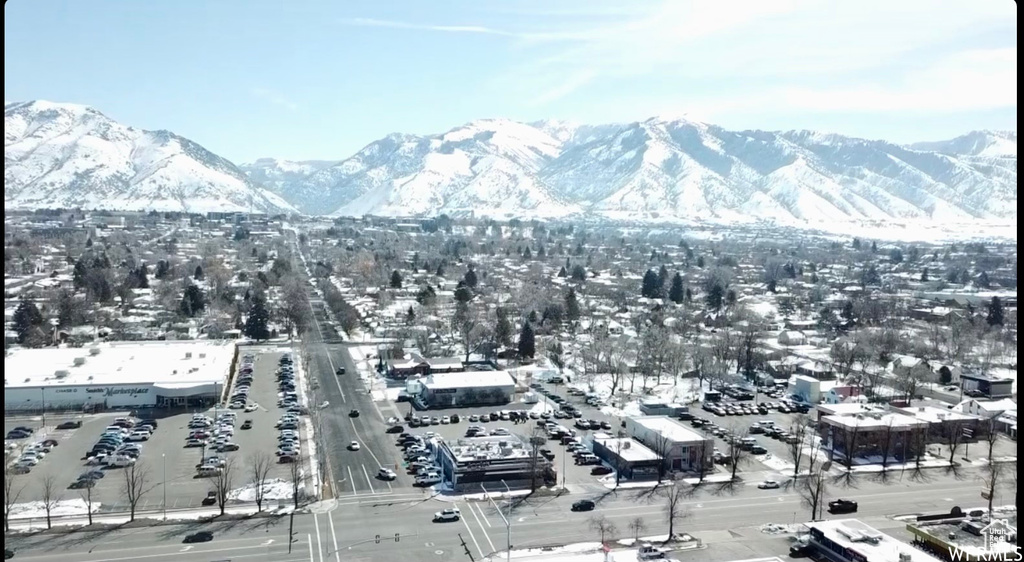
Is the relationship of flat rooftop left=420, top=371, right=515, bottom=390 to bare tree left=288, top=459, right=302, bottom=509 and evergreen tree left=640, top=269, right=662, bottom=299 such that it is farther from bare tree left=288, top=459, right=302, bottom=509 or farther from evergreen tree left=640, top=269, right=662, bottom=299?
evergreen tree left=640, top=269, right=662, bottom=299

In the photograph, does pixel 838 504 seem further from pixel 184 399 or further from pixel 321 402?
pixel 184 399

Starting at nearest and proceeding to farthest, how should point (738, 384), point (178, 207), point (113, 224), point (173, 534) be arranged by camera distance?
point (173, 534) < point (738, 384) < point (113, 224) < point (178, 207)

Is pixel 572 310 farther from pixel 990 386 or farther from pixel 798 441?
pixel 798 441

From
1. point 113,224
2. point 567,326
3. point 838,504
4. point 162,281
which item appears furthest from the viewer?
point 113,224

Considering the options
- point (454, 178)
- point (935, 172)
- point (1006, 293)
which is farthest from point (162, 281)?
point (935, 172)

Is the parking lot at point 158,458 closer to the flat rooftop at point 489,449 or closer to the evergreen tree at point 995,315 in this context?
the flat rooftop at point 489,449

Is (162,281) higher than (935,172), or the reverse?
(935,172)

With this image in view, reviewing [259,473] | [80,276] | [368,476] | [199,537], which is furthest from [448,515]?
[80,276]
